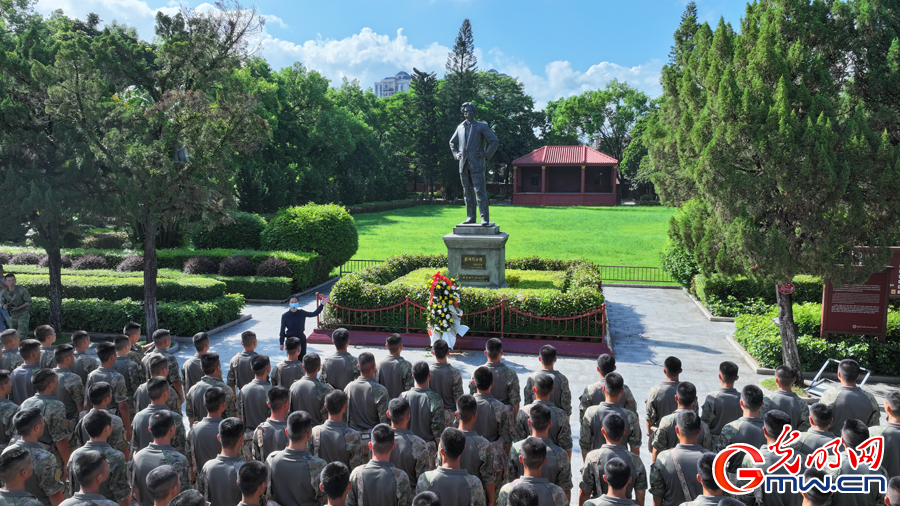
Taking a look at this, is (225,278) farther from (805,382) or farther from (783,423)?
(783,423)

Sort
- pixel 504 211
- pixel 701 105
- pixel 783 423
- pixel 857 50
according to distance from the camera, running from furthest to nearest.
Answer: pixel 504 211 < pixel 701 105 < pixel 857 50 < pixel 783 423

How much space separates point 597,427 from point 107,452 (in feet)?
13.7

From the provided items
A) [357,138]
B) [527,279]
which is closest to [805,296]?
[527,279]

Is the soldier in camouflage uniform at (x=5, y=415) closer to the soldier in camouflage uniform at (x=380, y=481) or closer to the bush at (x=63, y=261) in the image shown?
the soldier in camouflage uniform at (x=380, y=481)

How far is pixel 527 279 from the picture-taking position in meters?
17.2

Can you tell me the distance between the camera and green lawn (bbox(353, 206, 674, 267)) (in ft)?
91.8

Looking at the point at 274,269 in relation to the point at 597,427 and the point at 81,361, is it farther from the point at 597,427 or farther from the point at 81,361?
the point at 597,427

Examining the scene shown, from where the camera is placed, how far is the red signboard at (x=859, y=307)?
10578 millimetres

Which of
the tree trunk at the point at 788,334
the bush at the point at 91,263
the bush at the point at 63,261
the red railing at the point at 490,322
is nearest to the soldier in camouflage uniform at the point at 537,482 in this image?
the tree trunk at the point at 788,334

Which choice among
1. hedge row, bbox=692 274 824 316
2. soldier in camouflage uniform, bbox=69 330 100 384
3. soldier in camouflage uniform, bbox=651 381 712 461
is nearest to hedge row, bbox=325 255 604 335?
hedge row, bbox=692 274 824 316

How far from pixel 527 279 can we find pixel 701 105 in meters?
7.13

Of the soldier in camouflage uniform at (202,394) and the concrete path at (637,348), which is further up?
the soldier in camouflage uniform at (202,394)

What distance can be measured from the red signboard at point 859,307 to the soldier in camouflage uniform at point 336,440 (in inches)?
374

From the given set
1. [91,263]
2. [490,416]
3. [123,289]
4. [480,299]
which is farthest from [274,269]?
[490,416]
